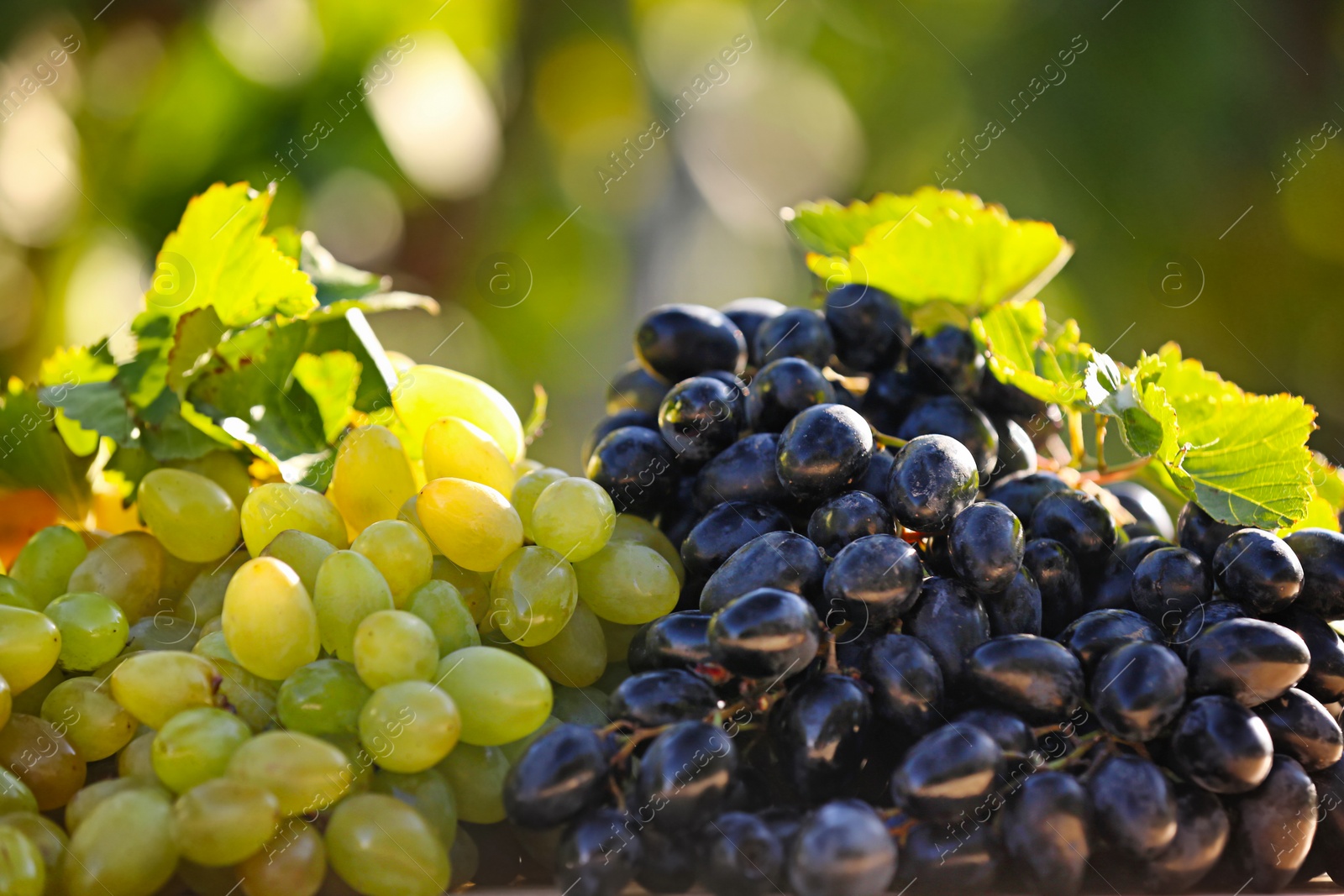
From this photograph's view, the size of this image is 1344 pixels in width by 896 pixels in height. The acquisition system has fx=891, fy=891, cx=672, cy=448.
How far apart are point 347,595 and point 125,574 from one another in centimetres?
20

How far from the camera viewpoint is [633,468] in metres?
0.62

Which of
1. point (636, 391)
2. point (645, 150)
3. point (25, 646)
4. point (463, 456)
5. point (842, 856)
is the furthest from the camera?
point (645, 150)

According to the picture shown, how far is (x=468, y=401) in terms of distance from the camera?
676 millimetres

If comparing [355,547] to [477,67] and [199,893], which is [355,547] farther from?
[477,67]

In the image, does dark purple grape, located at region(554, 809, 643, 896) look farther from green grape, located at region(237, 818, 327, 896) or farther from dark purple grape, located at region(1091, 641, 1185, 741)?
dark purple grape, located at region(1091, 641, 1185, 741)

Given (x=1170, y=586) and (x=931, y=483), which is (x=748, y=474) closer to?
(x=931, y=483)

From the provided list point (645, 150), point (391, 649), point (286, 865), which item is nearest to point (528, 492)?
point (391, 649)

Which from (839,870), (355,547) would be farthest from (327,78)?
(839,870)

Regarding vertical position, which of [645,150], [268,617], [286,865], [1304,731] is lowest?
[1304,731]

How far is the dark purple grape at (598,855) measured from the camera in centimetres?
43

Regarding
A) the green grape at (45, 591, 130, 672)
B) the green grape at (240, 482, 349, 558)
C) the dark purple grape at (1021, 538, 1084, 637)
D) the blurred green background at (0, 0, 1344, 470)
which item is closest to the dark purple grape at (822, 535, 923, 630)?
the dark purple grape at (1021, 538, 1084, 637)

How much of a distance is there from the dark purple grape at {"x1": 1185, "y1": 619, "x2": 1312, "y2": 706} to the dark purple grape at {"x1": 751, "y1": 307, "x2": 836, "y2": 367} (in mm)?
312

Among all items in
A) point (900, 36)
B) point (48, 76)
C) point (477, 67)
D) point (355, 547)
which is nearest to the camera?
point (355, 547)

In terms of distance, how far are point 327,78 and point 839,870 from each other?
6.72ft
